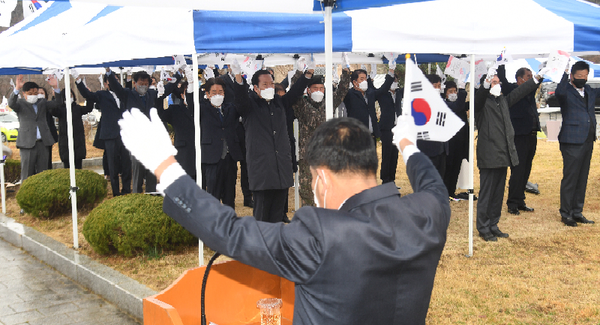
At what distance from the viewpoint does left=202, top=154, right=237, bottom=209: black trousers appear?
6.35 metres

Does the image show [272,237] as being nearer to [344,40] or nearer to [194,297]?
[194,297]

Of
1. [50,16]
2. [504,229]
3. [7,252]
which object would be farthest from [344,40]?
[7,252]

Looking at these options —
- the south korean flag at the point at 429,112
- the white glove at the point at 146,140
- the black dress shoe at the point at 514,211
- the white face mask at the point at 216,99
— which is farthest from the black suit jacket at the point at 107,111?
the white glove at the point at 146,140

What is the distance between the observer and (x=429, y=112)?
8.77 ft

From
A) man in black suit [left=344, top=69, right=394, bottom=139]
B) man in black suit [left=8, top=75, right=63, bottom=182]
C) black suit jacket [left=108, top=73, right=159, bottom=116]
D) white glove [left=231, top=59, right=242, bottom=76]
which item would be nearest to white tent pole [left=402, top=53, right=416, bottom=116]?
white glove [left=231, top=59, right=242, bottom=76]

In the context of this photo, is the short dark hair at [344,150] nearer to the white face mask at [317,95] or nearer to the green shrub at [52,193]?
the white face mask at [317,95]

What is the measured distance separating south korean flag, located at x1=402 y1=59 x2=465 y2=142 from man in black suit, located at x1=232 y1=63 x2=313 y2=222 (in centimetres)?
293

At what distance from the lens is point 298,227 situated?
1.53 metres

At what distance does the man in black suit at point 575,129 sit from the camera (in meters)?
6.64

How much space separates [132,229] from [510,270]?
12.7 ft

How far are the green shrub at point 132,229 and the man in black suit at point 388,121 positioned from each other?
4.56 m

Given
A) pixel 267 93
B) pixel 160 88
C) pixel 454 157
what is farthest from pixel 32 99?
pixel 454 157

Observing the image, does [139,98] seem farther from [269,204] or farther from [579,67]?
[579,67]

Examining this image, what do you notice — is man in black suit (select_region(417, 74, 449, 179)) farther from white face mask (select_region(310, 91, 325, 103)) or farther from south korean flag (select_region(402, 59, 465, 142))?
south korean flag (select_region(402, 59, 465, 142))
